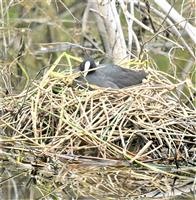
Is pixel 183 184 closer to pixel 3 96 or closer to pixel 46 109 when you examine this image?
pixel 46 109

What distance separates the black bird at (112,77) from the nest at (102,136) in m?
0.23

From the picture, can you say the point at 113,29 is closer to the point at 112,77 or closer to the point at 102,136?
the point at 112,77

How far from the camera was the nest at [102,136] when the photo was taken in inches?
225

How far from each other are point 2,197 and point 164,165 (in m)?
1.14

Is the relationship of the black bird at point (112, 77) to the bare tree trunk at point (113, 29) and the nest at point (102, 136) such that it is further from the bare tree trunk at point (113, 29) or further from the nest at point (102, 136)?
the bare tree trunk at point (113, 29)

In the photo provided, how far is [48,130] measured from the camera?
20.6 feet

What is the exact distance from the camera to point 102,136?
605 cm

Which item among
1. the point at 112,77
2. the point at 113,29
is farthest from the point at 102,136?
the point at 113,29

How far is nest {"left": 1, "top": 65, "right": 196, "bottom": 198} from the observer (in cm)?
572

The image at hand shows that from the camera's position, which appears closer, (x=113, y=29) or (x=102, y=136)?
(x=102, y=136)

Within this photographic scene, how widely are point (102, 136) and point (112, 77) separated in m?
0.95

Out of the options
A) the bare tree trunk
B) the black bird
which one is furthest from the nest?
the bare tree trunk

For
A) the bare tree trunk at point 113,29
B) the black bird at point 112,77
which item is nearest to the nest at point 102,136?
the black bird at point 112,77

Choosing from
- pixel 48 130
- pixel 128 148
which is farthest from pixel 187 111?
pixel 48 130
